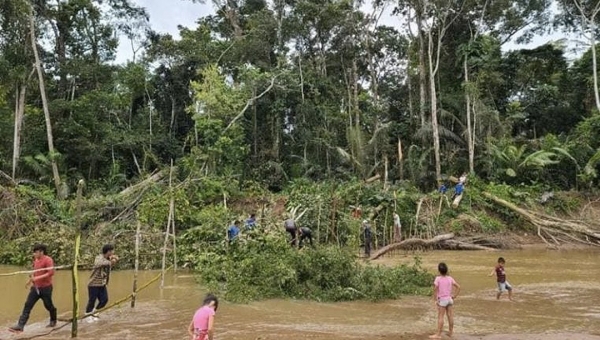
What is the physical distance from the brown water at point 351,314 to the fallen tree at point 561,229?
23.4ft

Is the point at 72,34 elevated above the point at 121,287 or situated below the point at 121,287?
above

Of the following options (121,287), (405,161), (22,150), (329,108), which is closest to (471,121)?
(405,161)

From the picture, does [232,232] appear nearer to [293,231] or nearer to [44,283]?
[293,231]

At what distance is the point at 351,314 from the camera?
33.9 feet

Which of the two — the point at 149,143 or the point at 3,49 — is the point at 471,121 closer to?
the point at 149,143

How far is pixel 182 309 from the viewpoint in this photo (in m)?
10.7

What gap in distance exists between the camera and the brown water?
8703 millimetres

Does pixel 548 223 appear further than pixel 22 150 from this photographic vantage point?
No

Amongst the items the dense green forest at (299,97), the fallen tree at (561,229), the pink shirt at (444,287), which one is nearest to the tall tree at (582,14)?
the dense green forest at (299,97)

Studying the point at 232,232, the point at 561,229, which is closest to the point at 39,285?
the point at 232,232

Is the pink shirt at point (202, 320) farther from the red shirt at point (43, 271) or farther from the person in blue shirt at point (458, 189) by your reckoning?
the person in blue shirt at point (458, 189)

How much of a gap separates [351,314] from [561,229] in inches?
591

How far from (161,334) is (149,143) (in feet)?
72.9

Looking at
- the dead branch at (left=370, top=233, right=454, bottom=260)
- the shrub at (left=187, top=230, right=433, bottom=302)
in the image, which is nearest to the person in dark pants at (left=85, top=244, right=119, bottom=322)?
the shrub at (left=187, top=230, right=433, bottom=302)
